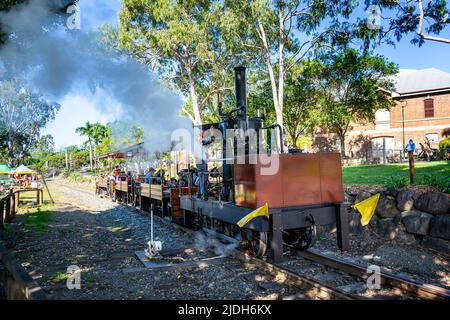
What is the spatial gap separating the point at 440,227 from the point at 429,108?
2614cm

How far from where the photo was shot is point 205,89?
82.9ft

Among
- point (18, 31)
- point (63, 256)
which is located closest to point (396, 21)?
point (18, 31)

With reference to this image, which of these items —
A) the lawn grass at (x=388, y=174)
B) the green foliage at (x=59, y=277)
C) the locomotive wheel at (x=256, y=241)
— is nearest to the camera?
the green foliage at (x=59, y=277)

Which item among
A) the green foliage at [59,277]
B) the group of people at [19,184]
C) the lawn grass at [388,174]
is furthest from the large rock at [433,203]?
the group of people at [19,184]

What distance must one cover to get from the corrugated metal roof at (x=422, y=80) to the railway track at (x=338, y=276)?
87.5ft

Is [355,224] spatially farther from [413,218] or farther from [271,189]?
[271,189]

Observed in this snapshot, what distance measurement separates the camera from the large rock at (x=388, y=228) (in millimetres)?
7145

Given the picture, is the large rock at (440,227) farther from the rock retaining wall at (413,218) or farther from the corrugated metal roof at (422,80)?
the corrugated metal roof at (422,80)

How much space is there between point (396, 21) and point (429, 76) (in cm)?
Result: 2393

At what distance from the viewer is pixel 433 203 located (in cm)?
668

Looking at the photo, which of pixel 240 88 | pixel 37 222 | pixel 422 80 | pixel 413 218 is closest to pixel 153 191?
pixel 37 222

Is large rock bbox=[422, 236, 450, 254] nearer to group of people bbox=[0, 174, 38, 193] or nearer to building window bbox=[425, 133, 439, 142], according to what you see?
group of people bbox=[0, 174, 38, 193]
